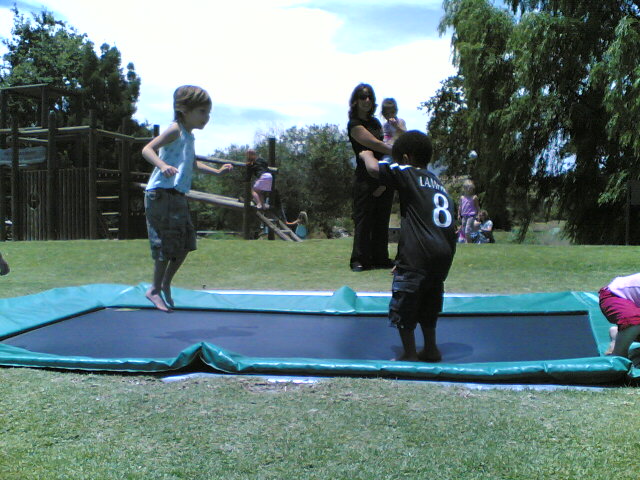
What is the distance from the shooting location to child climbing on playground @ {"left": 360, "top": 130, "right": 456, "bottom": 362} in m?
2.62

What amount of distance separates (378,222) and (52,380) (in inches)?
138

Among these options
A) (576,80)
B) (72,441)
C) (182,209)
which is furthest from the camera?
(576,80)

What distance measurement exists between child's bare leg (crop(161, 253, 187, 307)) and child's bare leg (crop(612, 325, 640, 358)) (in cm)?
219

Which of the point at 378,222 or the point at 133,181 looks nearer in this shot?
the point at 378,222

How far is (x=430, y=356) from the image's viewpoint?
269 centimetres

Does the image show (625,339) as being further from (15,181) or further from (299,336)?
(15,181)

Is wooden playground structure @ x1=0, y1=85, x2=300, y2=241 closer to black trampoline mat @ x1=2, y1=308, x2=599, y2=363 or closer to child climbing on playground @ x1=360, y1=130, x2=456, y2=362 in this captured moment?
black trampoline mat @ x1=2, y1=308, x2=599, y2=363

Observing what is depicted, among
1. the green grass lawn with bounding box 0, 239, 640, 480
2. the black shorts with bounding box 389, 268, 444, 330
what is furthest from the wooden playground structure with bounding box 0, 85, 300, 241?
the green grass lawn with bounding box 0, 239, 640, 480

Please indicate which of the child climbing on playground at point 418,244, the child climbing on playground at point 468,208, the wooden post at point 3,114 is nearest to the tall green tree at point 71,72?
the wooden post at point 3,114

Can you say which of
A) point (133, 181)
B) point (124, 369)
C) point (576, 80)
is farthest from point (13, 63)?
point (124, 369)

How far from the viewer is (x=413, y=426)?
1.81 metres

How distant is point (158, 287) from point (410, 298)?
68.0 inches

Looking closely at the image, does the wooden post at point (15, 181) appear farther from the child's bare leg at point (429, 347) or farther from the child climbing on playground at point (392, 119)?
the child's bare leg at point (429, 347)

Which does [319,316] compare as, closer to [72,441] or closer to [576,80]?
[72,441]
